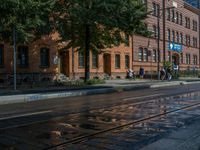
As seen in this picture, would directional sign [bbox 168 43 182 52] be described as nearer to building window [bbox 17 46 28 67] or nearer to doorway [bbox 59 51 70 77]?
doorway [bbox 59 51 70 77]

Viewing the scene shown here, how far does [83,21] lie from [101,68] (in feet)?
58.1

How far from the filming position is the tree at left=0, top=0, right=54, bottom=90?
2344cm

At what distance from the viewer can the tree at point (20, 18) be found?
76.9 ft

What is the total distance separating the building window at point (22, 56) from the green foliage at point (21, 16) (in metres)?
7.58

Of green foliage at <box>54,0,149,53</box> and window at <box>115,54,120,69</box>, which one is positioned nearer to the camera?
green foliage at <box>54,0,149,53</box>

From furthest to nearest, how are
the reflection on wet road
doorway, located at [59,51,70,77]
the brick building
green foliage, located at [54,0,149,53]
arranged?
doorway, located at [59,51,70,77]
the brick building
green foliage, located at [54,0,149,53]
the reflection on wet road

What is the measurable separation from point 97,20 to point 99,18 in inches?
8.6

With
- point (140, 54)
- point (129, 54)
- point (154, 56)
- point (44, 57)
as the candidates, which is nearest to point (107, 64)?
Answer: point (129, 54)

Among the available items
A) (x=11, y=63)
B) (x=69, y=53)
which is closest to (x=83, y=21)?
(x=11, y=63)

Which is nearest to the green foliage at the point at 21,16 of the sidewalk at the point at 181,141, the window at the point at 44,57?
the window at the point at 44,57

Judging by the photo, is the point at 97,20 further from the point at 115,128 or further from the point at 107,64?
the point at 115,128

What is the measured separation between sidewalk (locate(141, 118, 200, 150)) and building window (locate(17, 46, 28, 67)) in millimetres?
27502

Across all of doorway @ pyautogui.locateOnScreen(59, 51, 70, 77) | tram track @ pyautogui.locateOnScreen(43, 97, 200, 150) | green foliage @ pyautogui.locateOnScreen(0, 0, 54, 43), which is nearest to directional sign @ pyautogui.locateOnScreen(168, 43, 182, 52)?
doorway @ pyautogui.locateOnScreen(59, 51, 70, 77)

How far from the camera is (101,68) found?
47750 millimetres
